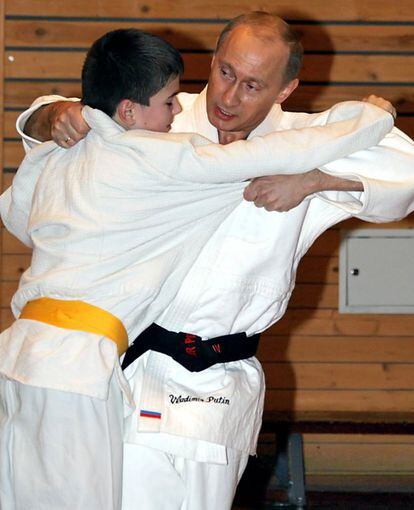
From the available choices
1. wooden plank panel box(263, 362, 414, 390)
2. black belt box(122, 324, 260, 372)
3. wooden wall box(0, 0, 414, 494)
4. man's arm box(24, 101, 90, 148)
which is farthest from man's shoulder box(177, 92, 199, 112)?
wooden plank panel box(263, 362, 414, 390)

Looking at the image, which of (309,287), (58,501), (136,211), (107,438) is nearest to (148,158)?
(136,211)

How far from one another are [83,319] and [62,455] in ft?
0.96

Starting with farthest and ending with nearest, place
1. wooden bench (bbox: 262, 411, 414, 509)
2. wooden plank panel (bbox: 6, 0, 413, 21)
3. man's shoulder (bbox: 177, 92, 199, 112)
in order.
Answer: wooden plank panel (bbox: 6, 0, 413, 21)
wooden bench (bbox: 262, 411, 414, 509)
man's shoulder (bbox: 177, 92, 199, 112)

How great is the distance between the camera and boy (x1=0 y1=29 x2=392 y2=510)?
2205 mm

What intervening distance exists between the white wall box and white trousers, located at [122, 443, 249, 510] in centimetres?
278

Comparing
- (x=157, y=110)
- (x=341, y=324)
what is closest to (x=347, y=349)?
(x=341, y=324)

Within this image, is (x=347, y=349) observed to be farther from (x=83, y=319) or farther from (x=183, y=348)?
(x=83, y=319)

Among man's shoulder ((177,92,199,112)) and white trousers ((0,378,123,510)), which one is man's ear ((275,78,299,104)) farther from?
white trousers ((0,378,123,510))

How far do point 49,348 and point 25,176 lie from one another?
50 centimetres

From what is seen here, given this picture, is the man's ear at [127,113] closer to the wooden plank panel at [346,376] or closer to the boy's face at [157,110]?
the boy's face at [157,110]

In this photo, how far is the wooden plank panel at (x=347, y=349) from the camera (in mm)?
5129

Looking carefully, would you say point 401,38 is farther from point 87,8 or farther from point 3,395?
point 3,395

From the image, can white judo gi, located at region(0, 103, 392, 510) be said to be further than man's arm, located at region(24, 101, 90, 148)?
No

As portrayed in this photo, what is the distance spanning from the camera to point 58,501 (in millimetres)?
2203
